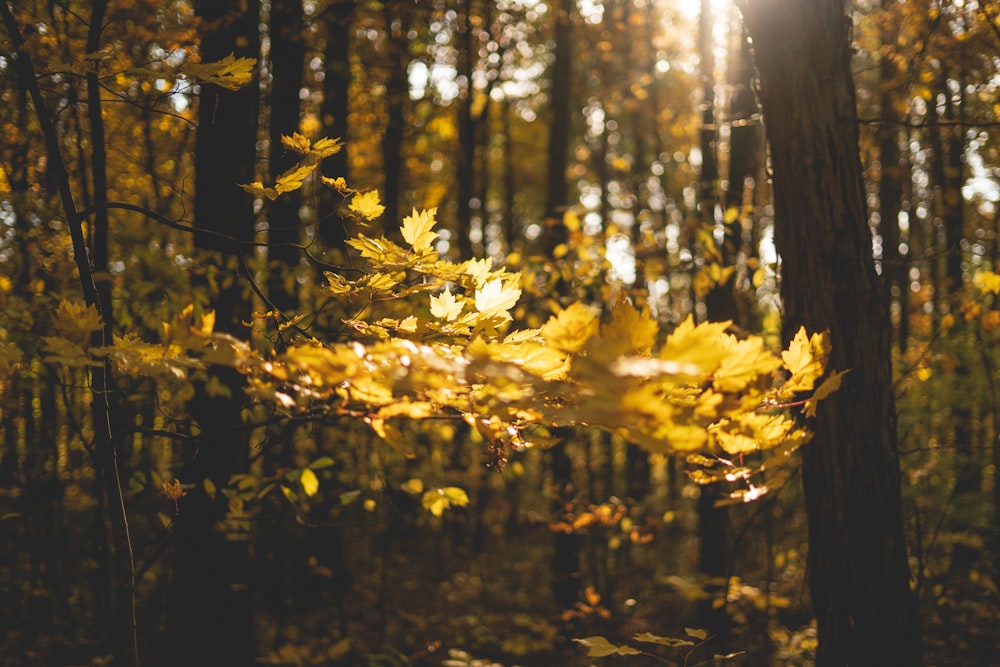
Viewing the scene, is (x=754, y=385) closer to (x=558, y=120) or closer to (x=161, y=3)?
(x=161, y=3)

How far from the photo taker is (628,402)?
0.90 metres

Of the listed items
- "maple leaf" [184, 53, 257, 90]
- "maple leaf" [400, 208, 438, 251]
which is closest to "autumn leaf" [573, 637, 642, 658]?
"maple leaf" [400, 208, 438, 251]

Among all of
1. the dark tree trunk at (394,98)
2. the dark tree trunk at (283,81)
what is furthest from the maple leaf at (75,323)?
the dark tree trunk at (394,98)

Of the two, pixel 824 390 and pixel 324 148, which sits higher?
pixel 324 148

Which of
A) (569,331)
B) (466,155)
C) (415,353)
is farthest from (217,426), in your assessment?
(466,155)

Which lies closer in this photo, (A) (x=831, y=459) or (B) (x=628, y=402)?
(B) (x=628, y=402)

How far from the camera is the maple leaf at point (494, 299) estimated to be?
4.89 feet

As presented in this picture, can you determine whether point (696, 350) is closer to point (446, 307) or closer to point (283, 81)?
point (446, 307)

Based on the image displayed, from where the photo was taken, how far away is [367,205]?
167 centimetres

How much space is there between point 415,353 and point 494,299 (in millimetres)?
452

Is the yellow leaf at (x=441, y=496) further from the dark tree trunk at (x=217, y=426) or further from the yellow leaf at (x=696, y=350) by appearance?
the yellow leaf at (x=696, y=350)

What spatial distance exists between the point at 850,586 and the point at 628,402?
1877 millimetres

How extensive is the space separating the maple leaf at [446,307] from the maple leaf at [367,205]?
12.3 inches

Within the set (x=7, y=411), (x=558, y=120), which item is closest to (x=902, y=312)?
(x=558, y=120)
